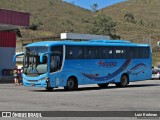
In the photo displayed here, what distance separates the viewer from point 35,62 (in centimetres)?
2633

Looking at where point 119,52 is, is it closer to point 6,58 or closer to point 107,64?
point 107,64

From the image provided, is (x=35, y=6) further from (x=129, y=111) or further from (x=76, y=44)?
(x=129, y=111)

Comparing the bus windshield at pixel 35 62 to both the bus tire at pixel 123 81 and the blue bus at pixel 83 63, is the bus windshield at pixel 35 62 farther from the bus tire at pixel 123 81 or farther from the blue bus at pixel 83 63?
the bus tire at pixel 123 81

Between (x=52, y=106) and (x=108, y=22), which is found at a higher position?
(x=108, y=22)

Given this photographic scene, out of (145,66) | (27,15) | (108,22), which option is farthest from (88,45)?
(108,22)

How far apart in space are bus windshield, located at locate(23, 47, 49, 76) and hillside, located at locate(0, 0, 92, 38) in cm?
5636

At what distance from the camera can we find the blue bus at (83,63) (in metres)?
26.1

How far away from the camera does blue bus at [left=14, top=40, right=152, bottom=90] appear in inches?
1029

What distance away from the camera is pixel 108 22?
3743 inches

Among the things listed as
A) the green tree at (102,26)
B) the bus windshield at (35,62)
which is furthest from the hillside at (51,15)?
the bus windshield at (35,62)

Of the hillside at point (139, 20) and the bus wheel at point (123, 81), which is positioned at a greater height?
the hillside at point (139, 20)

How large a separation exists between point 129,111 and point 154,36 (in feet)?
294

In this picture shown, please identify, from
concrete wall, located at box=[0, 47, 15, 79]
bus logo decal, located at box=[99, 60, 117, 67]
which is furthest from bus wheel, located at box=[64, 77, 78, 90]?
concrete wall, located at box=[0, 47, 15, 79]

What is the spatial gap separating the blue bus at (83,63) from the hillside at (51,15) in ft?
172
